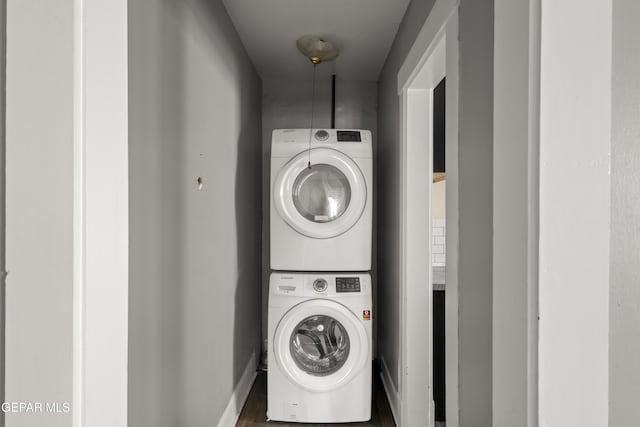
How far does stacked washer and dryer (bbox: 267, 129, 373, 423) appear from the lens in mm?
2328

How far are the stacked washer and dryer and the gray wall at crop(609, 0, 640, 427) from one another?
5.47 ft

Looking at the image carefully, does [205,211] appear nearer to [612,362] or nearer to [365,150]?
[365,150]

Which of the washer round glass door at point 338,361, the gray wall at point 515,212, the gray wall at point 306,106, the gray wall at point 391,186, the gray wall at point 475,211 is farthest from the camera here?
the gray wall at point 306,106

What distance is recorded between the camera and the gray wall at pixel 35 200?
0.51 metres

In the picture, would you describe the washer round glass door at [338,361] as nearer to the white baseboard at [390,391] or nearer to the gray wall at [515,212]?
the white baseboard at [390,391]

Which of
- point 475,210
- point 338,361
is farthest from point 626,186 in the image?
point 338,361

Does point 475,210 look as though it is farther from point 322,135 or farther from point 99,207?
point 322,135

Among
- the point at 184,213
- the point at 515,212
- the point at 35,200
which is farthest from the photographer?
the point at 184,213

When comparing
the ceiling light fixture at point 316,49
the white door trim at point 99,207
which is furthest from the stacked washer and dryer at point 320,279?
the white door trim at point 99,207

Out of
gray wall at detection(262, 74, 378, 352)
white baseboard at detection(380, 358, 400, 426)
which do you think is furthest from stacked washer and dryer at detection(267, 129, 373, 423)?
gray wall at detection(262, 74, 378, 352)

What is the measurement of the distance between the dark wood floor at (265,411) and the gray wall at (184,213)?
0.25 meters

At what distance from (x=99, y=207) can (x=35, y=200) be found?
0.26ft

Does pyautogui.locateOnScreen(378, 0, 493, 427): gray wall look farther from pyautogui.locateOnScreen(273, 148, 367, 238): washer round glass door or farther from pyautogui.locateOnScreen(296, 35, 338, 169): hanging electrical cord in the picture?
pyautogui.locateOnScreen(296, 35, 338, 169): hanging electrical cord

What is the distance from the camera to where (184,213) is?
1.51 m
